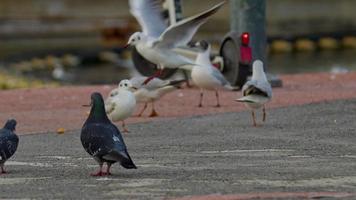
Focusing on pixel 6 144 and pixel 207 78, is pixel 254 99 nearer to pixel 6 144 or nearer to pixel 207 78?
pixel 207 78

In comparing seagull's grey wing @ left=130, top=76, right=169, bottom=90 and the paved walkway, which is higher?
seagull's grey wing @ left=130, top=76, right=169, bottom=90

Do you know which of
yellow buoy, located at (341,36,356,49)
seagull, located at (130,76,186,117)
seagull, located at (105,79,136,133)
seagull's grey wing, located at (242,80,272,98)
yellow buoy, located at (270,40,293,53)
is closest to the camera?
seagull, located at (105,79,136,133)

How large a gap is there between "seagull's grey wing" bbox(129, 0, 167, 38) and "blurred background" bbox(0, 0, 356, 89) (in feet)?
15.2

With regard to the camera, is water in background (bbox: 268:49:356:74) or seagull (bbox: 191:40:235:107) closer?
seagull (bbox: 191:40:235:107)

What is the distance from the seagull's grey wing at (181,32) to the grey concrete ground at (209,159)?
7.68 feet

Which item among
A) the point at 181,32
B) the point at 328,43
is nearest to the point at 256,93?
the point at 181,32

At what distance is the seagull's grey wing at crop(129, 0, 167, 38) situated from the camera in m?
20.7

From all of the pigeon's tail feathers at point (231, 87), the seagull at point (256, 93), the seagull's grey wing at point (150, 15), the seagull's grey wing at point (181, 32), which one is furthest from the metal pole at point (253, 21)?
the seagull at point (256, 93)

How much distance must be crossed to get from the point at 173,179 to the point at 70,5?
54857 millimetres

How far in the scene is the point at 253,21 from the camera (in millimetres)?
21969

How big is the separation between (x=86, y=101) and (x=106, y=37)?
105 feet

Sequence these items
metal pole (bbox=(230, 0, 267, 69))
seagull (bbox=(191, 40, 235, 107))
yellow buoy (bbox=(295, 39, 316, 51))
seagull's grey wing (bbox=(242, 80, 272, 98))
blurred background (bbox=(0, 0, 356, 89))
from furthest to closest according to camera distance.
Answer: yellow buoy (bbox=(295, 39, 316, 51))
blurred background (bbox=(0, 0, 356, 89))
metal pole (bbox=(230, 0, 267, 69))
seagull (bbox=(191, 40, 235, 107))
seagull's grey wing (bbox=(242, 80, 272, 98))

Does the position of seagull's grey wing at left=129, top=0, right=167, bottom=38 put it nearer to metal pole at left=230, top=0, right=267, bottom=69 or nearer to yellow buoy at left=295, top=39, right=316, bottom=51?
metal pole at left=230, top=0, right=267, bottom=69

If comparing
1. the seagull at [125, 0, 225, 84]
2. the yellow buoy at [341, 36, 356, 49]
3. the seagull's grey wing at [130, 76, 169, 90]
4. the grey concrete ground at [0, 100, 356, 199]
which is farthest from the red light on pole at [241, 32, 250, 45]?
the yellow buoy at [341, 36, 356, 49]
